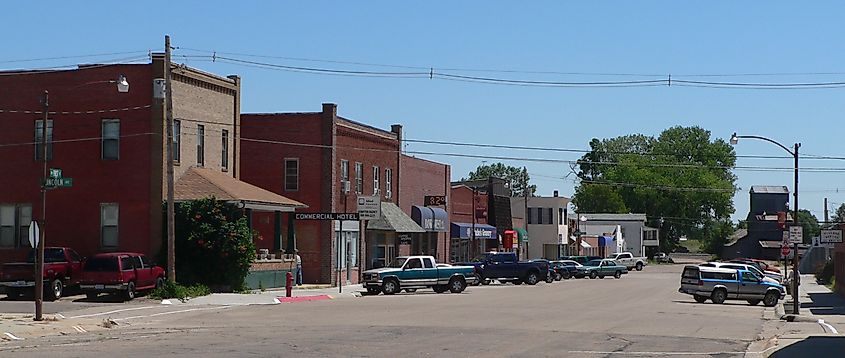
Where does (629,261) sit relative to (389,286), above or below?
below

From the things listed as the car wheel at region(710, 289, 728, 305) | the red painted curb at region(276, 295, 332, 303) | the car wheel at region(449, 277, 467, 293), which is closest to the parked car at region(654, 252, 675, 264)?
the car wheel at region(449, 277, 467, 293)

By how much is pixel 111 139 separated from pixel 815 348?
30019mm

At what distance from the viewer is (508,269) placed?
60.3 meters

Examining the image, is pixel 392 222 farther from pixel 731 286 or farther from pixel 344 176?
pixel 731 286

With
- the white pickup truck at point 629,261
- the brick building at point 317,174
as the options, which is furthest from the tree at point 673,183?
the brick building at point 317,174

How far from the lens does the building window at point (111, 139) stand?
44.7 m

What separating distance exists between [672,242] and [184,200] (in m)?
122

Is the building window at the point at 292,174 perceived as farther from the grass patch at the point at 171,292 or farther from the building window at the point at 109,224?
the grass patch at the point at 171,292

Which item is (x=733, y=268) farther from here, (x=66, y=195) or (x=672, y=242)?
(x=672, y=242)

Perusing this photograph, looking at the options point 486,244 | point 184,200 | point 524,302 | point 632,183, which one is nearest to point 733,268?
point 524,302

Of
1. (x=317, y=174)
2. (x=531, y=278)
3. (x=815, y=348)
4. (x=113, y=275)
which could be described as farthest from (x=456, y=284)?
(x=815, y=348)

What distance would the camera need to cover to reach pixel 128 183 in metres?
44.3

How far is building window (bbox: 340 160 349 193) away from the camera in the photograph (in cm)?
5597

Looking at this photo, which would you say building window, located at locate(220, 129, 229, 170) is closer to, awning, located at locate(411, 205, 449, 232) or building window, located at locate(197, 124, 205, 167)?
building window, located at locate(197, 124, 205, 167)
